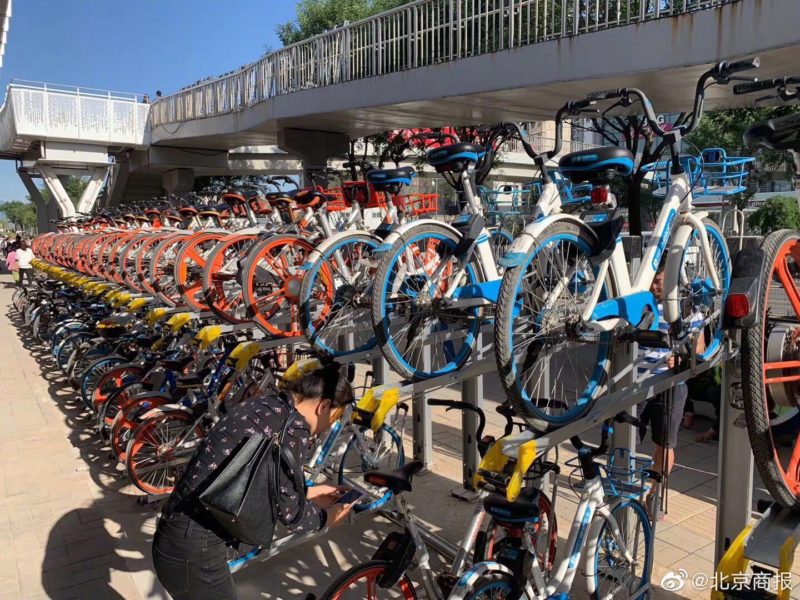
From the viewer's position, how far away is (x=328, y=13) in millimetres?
17219

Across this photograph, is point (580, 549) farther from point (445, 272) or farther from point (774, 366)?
point (445, 272)

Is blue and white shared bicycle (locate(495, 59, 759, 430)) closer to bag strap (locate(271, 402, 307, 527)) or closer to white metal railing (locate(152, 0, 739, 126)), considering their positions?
bag strap (locate(271, 402, 307, 527))

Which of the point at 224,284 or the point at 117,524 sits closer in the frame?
the point at 117,524

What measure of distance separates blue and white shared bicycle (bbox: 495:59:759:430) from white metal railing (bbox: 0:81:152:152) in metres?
17.2

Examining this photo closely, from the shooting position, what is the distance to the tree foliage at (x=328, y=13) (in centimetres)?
1680

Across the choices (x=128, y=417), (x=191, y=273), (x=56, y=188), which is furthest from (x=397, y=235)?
(x=56, y=188)

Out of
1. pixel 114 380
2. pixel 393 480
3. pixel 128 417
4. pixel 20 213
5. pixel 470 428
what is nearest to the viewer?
pixel 393 480

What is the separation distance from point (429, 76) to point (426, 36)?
0.73 meters

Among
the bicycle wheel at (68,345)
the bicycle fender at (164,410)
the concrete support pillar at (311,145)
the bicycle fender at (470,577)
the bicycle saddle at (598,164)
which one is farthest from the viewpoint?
the concrete support pillar at (311,145)

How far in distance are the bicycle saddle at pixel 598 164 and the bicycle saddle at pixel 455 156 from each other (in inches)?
23.5

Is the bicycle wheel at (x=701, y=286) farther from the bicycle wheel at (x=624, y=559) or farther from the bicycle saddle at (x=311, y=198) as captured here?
the bicycle saddle at (x=311, y=198)

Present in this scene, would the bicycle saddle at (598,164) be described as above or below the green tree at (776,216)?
above

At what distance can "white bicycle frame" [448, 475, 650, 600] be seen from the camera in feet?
7.80

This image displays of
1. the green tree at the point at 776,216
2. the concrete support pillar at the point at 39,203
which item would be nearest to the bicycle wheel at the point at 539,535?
the green tree at the point at 776,216
